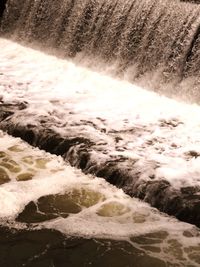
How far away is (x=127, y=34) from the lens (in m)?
7.89

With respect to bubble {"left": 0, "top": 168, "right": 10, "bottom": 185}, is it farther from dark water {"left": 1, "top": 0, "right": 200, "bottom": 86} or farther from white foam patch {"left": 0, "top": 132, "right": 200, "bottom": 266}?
dark water {"left": 1, "top": 0, "right": 200, "bottom": 86}

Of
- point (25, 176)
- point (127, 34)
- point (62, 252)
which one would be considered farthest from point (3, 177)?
point (127, 34)

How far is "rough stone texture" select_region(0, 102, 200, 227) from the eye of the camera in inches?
162

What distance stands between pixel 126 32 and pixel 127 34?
0.16ft

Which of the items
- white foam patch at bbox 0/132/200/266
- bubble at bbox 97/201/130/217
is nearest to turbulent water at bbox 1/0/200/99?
white foam patch at bbox 0/132/200/266

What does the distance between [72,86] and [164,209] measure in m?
3.72

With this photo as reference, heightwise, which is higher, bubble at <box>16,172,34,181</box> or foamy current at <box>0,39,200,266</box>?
foamy current at <box>0,39,200,266</box>

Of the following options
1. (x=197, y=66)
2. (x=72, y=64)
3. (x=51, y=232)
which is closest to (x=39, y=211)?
(x=51, y=232)

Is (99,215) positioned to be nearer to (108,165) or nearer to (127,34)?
(108,165)

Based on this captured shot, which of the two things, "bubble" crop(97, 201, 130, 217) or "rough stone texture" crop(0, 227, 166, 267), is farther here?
"bubble" crop(97, 201, 130, 217)

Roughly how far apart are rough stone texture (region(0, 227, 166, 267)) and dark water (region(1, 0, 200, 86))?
3.97 m

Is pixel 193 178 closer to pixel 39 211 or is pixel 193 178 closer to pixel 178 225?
pixel 178 225

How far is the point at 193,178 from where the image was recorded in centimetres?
455

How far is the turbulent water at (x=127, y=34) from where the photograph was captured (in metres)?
7.04
